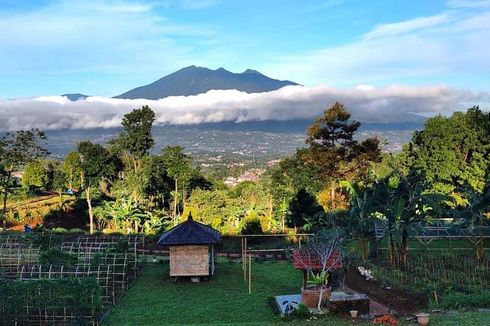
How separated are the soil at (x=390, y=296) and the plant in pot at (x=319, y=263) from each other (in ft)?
5.96

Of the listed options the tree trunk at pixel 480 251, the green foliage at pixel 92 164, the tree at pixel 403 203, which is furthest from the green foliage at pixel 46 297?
the green foliage at pixel 92 164

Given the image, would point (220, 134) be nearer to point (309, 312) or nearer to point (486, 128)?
point (486, 128)

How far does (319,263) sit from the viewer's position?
14.1 meters

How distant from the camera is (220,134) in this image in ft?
555

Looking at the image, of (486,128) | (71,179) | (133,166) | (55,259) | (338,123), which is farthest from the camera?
(71,179)

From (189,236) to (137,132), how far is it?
16645 millimetres

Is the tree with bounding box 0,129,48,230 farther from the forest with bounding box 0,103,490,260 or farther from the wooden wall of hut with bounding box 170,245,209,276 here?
the wooden wall of hut with bounding box 170,245,209,276

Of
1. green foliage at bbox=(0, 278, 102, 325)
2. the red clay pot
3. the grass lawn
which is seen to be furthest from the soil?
green foliage at bbox=(0, 278, 102, 325)

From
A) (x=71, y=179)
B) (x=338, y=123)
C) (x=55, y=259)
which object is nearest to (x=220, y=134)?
(x=71, y=179)

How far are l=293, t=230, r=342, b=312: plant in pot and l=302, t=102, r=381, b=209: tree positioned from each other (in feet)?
52.4

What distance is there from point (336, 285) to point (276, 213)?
1540cm

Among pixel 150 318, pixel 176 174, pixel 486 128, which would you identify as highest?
pixel 486 128

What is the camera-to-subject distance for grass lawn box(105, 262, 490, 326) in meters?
12.7

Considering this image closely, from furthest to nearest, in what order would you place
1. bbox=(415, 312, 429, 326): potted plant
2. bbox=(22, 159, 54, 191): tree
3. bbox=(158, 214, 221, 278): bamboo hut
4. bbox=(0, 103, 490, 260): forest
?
bbox=(22, 159, 54, 191): tree
bbox=(0, 103, 490, 260): forest
bbox=(158, 214, 221, 278): bamboo hut
bbox=(415, 312, 429, 326): potted plant
